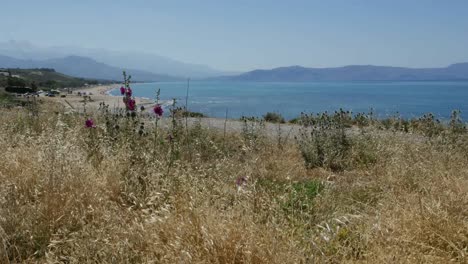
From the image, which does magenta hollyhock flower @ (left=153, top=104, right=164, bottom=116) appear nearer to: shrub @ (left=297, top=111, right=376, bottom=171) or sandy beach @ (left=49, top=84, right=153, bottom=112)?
sandy beach @ (left=49, top=84, right=153, bottom=112)

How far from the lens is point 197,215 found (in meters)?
3.14

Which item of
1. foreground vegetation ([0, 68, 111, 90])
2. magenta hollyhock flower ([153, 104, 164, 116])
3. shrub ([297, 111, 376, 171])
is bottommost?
foreground vegetation ([0, 68, 111, 90])

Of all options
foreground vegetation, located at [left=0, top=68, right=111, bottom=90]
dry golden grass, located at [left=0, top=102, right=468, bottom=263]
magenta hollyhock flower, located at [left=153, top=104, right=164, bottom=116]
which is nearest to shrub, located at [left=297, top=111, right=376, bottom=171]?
dry golden grass, located at [left=0, top=102, right=468, bottom=263]

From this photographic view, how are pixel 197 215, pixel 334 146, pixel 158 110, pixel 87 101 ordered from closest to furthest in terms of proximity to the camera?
pixel 197 215
pixel 158 110
pixel 334 146
pixel 87 101

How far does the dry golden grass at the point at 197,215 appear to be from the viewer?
2.85 m

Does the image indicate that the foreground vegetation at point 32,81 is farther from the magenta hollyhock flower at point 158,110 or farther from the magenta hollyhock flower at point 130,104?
the magenta hollyhock flower at point 158,110

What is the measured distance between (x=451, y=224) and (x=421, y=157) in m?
2.61

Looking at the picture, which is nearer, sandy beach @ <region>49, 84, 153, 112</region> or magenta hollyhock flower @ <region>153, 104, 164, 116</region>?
magenta hollyhock flower @ <region>153, 104, 164, 116</region>

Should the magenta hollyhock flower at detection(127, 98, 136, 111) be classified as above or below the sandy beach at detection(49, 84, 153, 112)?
above

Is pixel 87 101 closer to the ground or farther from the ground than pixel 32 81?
closer to the ground

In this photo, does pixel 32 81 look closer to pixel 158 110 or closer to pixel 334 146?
pixel 158 110

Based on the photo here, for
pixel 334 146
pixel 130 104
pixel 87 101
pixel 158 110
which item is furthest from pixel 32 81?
pixel 334 146

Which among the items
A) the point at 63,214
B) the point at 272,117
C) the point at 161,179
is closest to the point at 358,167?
the point at 161,179

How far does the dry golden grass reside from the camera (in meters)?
2.85
